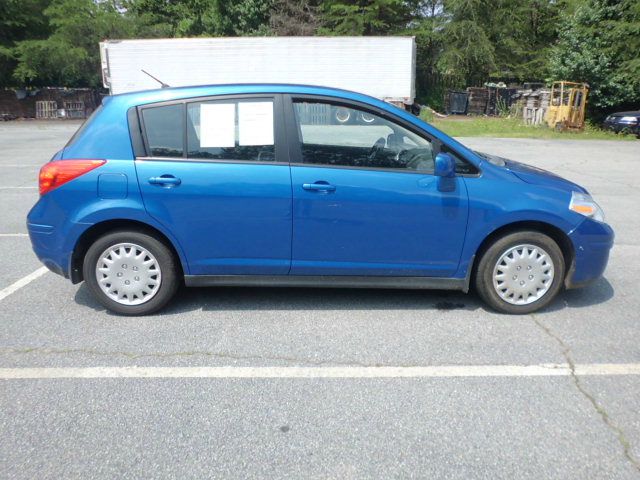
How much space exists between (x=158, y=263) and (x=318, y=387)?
5.43 feet

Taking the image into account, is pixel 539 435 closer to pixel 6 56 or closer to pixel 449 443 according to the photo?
pixel 449 443

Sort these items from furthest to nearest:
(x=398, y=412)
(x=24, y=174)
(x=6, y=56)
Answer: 1. (x=6, y=56)
2. (x=24, y=174)
3. (x=398, y=412)

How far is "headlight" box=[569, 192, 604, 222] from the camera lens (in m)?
3.91

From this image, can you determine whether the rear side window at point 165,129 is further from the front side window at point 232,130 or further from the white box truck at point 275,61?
the white box truck at point 275,61

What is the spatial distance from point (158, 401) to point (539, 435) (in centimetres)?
206

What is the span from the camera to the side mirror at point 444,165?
12.0 feet

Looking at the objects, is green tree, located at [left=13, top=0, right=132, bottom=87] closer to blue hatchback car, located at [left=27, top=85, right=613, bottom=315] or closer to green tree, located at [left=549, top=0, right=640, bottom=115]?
green tree, located at [left=549, top=0, right=640, bottom=115]

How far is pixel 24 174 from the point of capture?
35.9ft

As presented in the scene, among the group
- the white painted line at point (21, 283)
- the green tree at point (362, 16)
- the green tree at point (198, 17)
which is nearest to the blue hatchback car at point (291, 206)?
the white painted line at point (21, 283)

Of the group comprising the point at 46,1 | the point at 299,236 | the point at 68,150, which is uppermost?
the point at 46,1

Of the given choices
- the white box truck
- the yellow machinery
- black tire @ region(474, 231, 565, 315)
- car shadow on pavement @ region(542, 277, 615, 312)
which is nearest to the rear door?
black tire @ region(474, 231, 565, 315)

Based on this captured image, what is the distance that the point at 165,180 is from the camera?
3.73 m

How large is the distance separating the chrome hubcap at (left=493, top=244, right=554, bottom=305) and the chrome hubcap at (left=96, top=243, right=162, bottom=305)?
2639mm

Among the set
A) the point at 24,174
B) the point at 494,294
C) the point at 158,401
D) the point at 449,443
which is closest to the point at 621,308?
the point at 494,294
